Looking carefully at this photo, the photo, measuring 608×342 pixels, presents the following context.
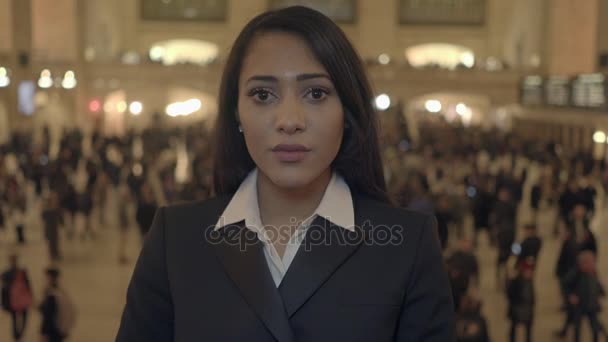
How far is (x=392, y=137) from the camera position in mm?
22516

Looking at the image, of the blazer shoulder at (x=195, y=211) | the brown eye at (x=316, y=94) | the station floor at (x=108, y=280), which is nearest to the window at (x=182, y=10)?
the station floor at (x=108, y=280)

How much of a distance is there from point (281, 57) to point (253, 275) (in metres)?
0.45

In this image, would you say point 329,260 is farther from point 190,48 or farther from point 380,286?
point 190,48

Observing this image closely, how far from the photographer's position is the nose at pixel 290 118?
1721 millimetres

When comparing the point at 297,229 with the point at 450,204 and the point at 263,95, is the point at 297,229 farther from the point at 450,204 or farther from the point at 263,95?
the point at 450,204

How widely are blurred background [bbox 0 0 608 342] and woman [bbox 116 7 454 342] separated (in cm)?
30

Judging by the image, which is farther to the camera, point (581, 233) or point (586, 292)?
point (581, 233)

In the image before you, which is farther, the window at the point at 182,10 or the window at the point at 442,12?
the window at the point at 442,12

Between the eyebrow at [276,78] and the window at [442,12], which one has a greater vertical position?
the window at [442,12]

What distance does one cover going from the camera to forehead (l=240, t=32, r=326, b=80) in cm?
176

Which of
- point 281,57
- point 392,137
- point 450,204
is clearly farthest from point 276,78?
point 392,137

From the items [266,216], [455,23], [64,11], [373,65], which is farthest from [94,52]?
[266,216]

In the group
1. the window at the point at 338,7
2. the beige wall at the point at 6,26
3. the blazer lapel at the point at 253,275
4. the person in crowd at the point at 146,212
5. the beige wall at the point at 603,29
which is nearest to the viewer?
the blazer lapel at the point at 253,275

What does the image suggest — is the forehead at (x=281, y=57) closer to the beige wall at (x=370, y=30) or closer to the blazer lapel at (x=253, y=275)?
the blazer lapel at (x=253, y=275)
